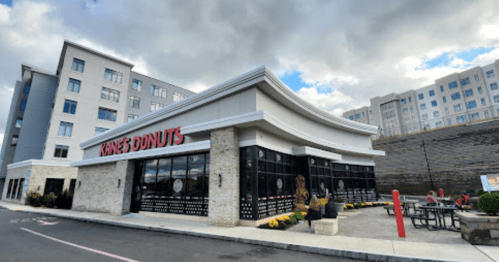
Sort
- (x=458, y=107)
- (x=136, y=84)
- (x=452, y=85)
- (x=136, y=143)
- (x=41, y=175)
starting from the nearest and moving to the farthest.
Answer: (x=136, y=143) < (x=41, y=175) < (x=136, y=84) < (x=458, y=107) < (x=452, y=85)

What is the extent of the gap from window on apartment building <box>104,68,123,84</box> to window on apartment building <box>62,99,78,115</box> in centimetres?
595

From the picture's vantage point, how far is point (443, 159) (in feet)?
81.2

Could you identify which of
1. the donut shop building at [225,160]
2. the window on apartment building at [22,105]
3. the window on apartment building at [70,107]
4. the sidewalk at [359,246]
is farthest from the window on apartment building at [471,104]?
the window on apartment building at [22,105]

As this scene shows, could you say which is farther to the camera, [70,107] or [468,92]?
[468,92]

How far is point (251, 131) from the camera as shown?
12172mm

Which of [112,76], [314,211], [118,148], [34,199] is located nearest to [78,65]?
[112,76]

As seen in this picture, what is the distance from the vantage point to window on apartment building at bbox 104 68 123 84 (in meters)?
36.4

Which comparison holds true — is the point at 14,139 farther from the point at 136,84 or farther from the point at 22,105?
the point at 136,84

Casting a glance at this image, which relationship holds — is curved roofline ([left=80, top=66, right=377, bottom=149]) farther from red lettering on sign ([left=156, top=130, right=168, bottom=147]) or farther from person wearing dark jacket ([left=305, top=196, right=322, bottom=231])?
person wearing dark jacket ([left=305, top=196, right=322, bottom=231])

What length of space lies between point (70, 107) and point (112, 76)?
7.63 meters

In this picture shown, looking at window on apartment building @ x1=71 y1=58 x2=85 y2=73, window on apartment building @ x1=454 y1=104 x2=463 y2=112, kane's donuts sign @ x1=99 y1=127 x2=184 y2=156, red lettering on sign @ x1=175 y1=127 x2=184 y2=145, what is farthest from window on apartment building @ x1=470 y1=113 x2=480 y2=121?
window on apartment building @ x1=71 y1=58 x2=85 y2=73

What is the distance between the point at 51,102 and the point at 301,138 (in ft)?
144

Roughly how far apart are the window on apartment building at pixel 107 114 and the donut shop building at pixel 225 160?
16.3m

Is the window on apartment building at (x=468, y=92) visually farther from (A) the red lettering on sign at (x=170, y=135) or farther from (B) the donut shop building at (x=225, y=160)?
(A) the red lettering on sign at (x=170, y=135)
